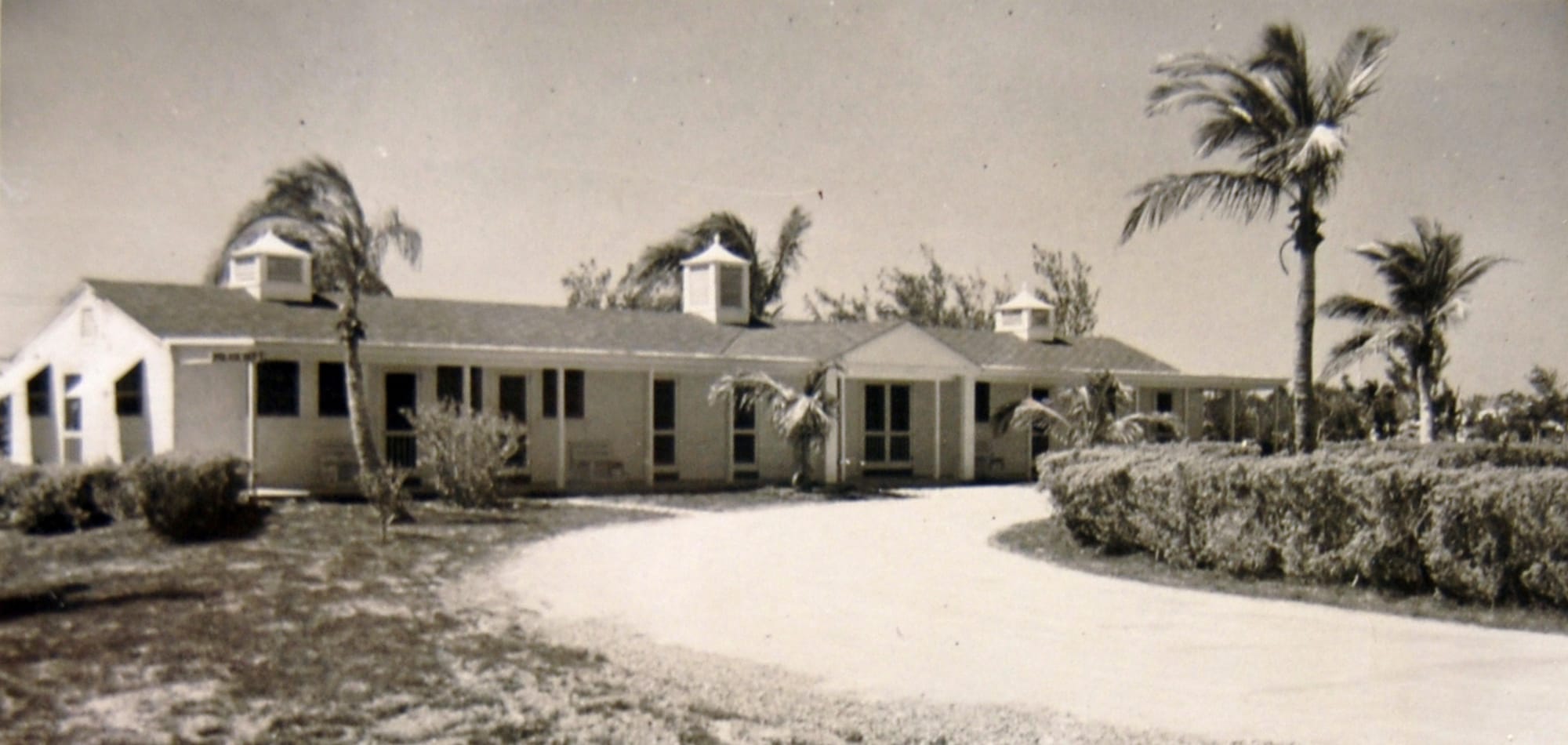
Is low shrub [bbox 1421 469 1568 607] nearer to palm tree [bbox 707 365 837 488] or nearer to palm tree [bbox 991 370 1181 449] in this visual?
palm tree [bbox 991 370 1181 449]

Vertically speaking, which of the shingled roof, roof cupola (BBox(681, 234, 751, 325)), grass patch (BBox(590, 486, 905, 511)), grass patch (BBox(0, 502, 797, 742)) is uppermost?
roof cupola (BBox(681, 234, 751, 325))

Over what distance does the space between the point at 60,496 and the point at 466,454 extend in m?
4.83

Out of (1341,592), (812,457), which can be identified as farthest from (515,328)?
(1341,592)

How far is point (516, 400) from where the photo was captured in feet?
Answer: 74.1

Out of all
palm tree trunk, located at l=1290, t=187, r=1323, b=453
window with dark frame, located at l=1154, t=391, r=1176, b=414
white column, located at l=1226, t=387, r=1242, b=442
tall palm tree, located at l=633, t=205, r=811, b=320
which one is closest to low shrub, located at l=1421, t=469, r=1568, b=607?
palm tree trunk, located at l=1290, t=187, r=1323, b=453

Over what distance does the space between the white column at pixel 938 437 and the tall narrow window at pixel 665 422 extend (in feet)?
18.4

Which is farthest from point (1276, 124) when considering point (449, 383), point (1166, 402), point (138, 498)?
point (1166, 402)

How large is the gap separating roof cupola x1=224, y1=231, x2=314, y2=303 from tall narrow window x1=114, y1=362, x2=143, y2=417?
308 centimetres

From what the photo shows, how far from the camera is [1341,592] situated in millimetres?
10773

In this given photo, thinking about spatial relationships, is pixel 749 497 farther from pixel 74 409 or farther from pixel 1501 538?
pixel 1501 538

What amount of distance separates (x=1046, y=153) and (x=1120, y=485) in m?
4.55

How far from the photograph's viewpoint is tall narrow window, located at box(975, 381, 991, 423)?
29.1 metres

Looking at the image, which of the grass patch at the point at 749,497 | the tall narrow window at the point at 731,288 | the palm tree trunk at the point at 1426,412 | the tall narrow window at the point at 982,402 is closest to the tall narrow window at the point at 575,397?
the grass patch at the point at 749,497

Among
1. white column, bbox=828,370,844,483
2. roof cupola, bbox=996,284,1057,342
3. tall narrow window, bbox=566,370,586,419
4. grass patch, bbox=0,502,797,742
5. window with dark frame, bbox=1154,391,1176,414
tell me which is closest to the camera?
grass patch, bbox=0,502,797,742
